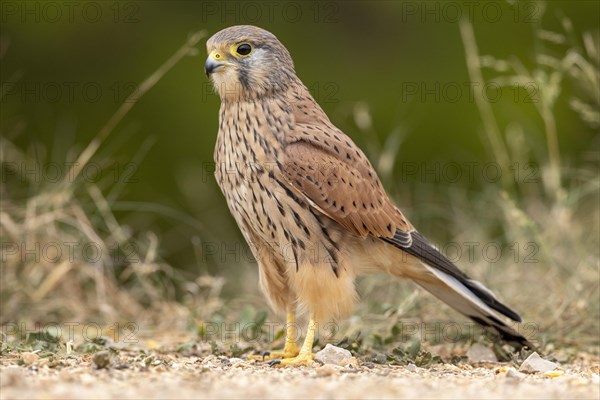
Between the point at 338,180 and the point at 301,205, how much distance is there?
0.74ft

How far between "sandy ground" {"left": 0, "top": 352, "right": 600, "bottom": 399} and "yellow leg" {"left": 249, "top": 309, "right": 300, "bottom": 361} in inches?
10.1

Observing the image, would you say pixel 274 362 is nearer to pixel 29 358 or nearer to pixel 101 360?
pixel 101 360

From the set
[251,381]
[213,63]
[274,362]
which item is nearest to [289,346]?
[274,362]

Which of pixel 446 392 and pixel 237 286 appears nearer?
pixel 446 392

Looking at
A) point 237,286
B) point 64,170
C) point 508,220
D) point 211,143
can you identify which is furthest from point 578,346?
point 211,143

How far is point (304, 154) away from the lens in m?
4.09

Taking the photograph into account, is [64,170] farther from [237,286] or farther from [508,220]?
[508,220]

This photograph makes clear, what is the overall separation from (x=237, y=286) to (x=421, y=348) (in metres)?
2.06

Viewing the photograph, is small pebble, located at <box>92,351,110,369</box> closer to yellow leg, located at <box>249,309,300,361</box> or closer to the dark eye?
yellow leg, located at <box>249,309,300,361</box>

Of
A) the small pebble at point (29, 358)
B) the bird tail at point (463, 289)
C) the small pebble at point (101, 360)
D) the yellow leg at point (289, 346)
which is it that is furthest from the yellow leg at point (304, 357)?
the small pebble at point (29, 358)

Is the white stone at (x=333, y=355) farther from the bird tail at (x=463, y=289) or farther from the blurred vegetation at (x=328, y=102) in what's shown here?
the blurred vegetation at (x=328, y=102)

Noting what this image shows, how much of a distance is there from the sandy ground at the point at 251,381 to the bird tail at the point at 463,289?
466mm

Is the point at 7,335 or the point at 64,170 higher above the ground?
the point at 64,170

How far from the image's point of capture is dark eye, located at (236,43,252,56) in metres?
4.34
